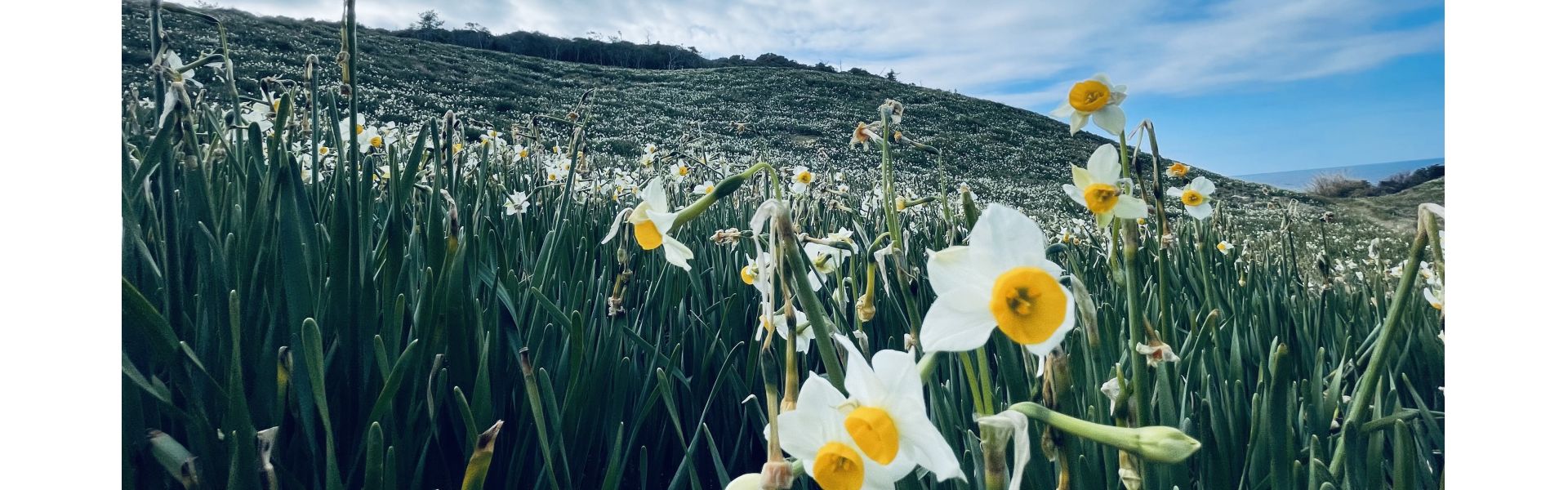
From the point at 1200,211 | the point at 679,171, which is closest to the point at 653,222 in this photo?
the point at 1200,211

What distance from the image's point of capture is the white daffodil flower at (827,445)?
418mm

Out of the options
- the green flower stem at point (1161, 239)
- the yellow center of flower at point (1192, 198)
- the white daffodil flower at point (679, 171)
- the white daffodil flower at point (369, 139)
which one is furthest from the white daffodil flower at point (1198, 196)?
the white daffodil flower at point (679, 171)

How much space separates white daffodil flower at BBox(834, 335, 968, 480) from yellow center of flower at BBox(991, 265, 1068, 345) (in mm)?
57

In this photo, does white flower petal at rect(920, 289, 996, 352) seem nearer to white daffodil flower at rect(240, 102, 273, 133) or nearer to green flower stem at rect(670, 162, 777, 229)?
green flower stem at rect(670, 162, 777, 229)

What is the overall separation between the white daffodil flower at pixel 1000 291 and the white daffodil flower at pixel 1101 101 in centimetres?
44

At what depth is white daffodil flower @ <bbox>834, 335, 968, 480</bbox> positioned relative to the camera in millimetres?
406

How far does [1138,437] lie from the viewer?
13.6 inches

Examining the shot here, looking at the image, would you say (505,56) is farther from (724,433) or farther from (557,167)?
(724,433)

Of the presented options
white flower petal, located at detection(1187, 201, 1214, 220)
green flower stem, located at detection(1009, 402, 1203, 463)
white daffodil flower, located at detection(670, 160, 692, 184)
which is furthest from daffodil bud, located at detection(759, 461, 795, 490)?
white daffodil flower, located at detection(670, 160, 692, 184)

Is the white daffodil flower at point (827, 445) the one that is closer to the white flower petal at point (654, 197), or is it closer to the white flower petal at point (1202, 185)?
the white flower petal at point (654, 197)

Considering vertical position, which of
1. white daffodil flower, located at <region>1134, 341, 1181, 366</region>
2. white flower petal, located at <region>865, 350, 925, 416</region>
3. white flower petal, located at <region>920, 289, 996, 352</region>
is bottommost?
white daffodil flower, located at <region>1134, 341, 1181, 366</region>

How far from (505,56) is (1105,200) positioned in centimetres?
270
